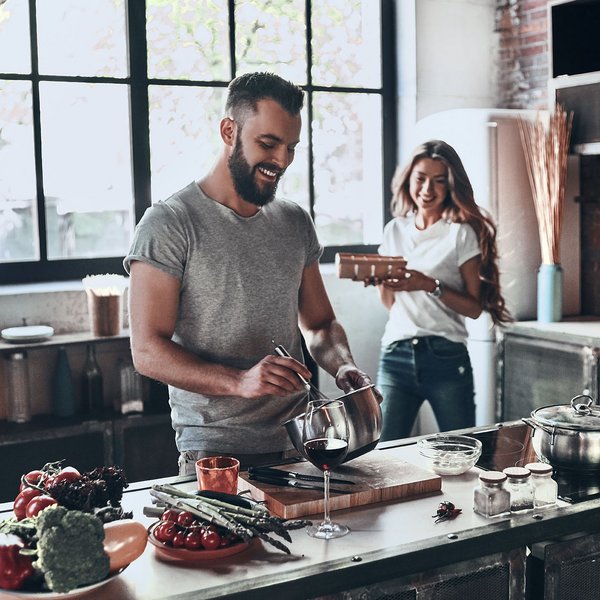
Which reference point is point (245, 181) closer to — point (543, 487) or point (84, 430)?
point (543, 487)

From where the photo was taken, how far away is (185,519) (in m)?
1.68

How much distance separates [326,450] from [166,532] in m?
0.34

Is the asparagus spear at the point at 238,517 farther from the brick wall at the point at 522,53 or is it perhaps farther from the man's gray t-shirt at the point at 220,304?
the brick wall at the point at 522,53

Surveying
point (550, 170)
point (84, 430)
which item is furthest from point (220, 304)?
point (550, 170)

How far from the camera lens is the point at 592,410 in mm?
2160

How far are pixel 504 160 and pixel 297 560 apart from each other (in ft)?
10.6

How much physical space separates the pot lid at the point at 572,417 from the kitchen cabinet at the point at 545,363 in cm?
197

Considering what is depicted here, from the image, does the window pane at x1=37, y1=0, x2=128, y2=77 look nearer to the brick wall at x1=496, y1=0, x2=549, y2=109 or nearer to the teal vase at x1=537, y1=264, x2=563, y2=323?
the brick wall at x1=496, y1=0, x2=549, y2=109

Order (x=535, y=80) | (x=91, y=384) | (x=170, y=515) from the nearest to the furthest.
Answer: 1. (x=170, y=515)
2. (x=91, y=384)
3. (x=535, y=80)

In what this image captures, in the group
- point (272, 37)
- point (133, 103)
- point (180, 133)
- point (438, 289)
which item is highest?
point (272, 37)

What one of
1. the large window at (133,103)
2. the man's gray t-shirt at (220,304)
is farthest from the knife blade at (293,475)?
the large window at (133,103)

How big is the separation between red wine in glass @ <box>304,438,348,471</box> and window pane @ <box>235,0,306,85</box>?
131 inches

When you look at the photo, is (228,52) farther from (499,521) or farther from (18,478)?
(499,521)

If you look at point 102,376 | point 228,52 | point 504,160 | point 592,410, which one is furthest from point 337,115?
point 592,410
